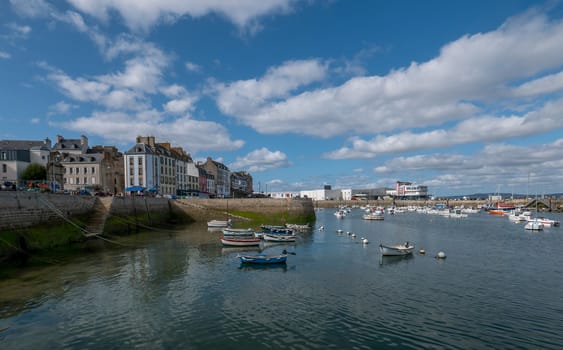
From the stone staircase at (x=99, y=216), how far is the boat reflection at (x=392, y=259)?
35.3 meters

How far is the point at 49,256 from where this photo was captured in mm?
30344

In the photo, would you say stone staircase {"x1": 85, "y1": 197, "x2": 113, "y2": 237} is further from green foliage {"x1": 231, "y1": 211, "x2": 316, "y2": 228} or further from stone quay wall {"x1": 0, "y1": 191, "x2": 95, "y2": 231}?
green foliage {"x1": 231, "y1": 211, "x2": 316, "y2": 228}

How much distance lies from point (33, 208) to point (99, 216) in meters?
12.6

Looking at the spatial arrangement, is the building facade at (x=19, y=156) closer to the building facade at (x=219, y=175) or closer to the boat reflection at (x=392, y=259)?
the building facade at (x=219, y=175)

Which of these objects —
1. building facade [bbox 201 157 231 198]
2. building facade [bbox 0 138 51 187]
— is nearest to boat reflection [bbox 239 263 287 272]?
building facade [bbox 0 138 51 187]

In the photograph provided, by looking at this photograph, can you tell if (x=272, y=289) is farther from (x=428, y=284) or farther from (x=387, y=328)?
(x=428, y=284)

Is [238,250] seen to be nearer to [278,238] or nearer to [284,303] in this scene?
[278,238]

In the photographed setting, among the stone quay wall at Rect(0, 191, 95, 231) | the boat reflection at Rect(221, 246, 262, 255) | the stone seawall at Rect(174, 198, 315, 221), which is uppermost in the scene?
the stone quay wall at Rect(0, 191, 95, 231)

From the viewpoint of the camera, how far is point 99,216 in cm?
4597

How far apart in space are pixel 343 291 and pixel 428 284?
6982 mm

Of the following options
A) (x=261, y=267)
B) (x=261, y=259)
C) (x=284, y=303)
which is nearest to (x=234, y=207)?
(x=261, y=259)

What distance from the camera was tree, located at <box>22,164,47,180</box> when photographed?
64875mm

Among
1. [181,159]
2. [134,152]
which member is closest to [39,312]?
[134,152]

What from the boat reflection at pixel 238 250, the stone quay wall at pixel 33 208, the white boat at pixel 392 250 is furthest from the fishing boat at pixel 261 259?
the stone quay wall at pixel 33 208
